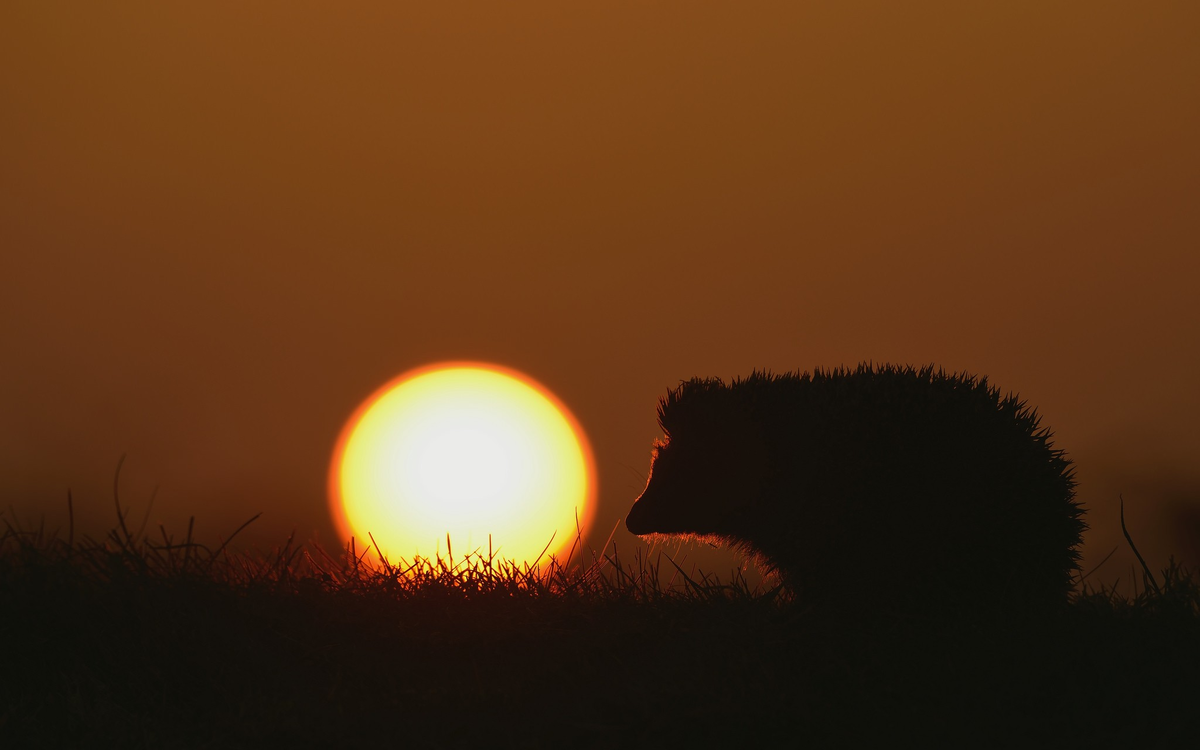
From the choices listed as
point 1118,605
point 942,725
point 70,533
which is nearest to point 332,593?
point 70,533

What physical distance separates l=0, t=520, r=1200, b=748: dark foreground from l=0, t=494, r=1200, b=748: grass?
0.01 metres

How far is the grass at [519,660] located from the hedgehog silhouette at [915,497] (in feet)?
0.97

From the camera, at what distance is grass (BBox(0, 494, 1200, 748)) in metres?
4.31

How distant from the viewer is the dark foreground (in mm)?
4305

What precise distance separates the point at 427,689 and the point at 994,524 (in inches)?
137

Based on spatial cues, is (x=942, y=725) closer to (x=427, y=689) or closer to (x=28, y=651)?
(x=427, y=689)

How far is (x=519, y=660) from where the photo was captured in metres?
5.12

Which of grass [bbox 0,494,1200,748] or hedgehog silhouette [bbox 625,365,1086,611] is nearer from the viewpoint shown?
grass [bbox 0,494,1200,748]

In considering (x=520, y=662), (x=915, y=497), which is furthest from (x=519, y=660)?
(x=915, y=497)

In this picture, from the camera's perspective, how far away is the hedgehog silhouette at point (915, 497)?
577cm

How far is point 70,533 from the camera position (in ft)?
19.9

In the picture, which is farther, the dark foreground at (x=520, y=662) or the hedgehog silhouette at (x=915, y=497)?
the hedgehog silhouette at (x=915, y=497)

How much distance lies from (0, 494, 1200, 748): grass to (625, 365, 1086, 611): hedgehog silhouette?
30 cm

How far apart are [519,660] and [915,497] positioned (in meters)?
2.58
